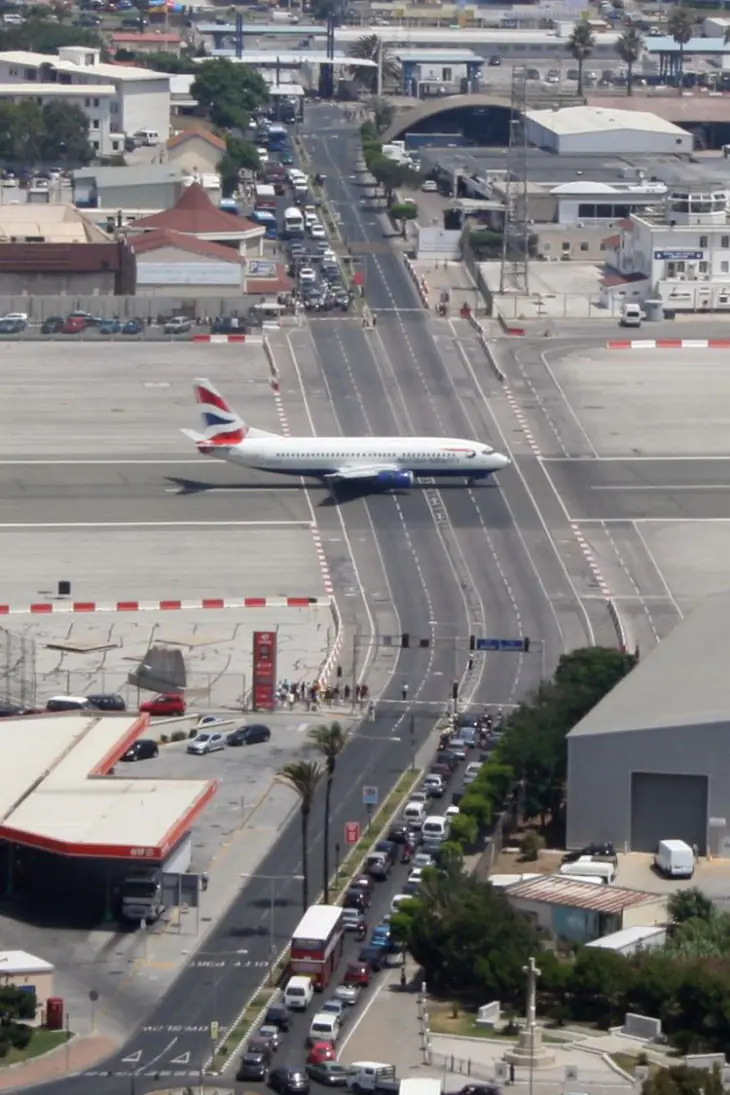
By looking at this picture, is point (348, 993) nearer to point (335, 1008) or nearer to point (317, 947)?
point (335, 1008)

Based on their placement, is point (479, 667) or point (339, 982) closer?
point (339, 982)

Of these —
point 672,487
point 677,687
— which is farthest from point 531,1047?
point 672,487

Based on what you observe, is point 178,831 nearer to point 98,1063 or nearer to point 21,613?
point 98,1063

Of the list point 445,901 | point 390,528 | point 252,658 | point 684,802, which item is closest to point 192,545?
point 390,528

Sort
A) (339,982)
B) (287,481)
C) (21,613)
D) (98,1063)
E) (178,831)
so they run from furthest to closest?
(287,481) → (21,613) → (178,831) → (339,982) → (98,1063)

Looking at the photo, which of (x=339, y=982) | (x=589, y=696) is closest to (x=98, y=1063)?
(x=339, y=982)

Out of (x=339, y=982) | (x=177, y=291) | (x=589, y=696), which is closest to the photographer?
(x=339, y=982)
